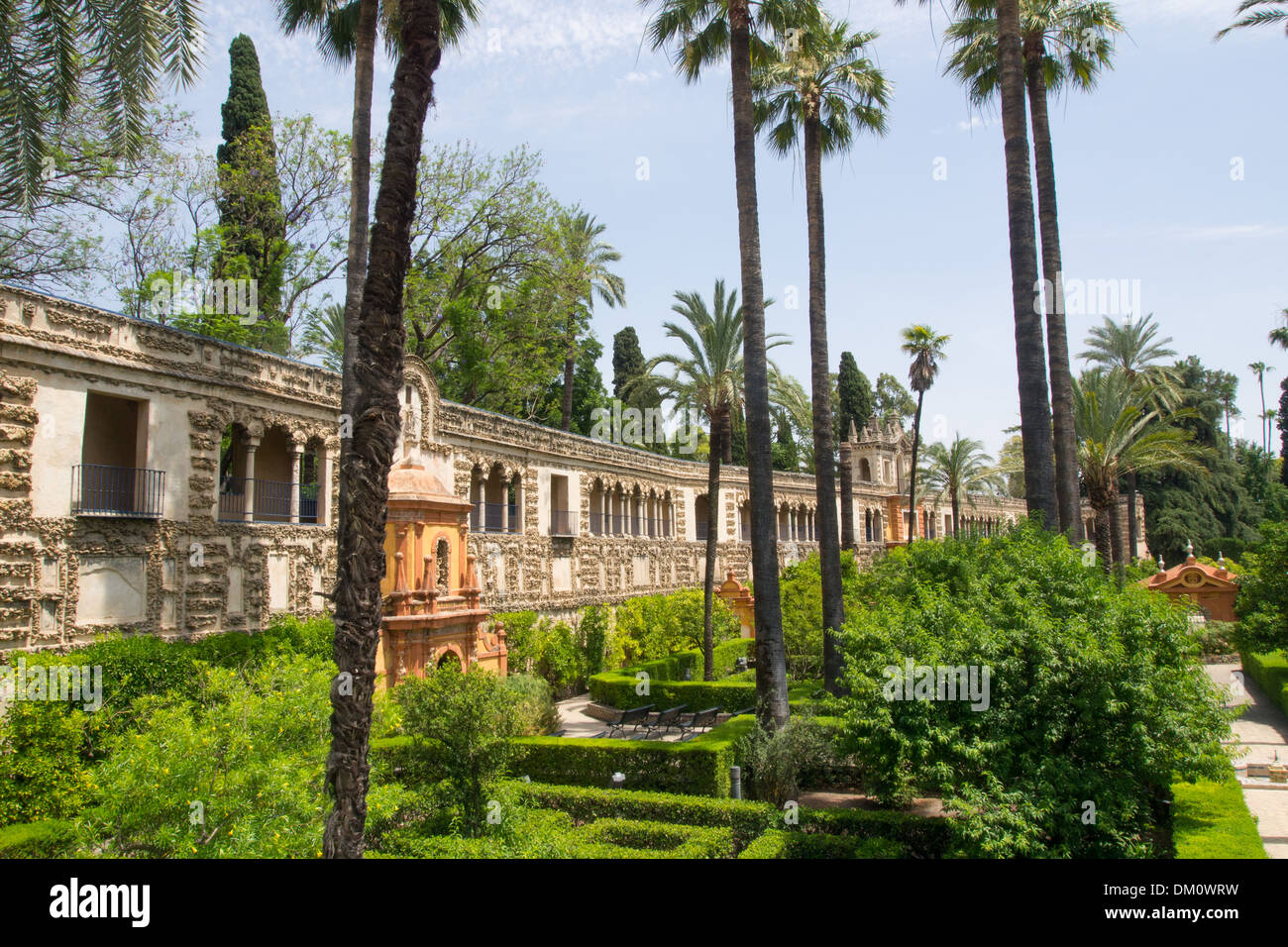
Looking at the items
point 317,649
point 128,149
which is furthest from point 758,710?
point 128,149

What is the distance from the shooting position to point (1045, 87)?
20328 mm

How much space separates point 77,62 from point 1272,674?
32.6 m

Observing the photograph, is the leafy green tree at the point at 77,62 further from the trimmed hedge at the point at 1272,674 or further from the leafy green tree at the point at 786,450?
the leafy green tree at the point at 786,450

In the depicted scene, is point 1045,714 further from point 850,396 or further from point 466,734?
point 850,396

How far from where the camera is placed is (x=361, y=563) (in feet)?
24.7

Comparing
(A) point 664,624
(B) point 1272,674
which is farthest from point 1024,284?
(A) point 664,624

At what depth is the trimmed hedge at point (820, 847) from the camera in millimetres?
11250

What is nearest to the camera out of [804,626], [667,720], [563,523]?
[667,720]

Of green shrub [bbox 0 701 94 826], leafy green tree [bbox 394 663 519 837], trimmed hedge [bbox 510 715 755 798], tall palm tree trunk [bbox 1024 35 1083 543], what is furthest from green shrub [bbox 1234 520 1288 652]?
green shrub [bbox 0 701 94 826]

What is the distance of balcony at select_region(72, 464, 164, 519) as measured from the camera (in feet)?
49.8

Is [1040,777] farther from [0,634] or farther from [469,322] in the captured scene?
[469,322]

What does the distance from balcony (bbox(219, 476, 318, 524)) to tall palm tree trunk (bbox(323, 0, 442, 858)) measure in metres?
12.0

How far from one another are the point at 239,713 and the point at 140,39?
10501 millimetres
